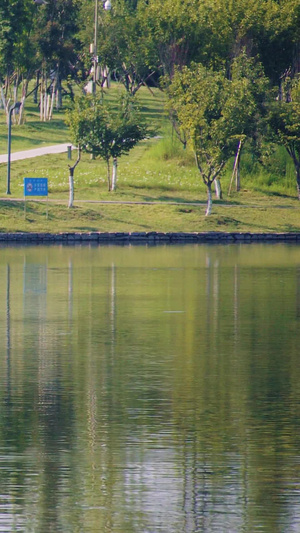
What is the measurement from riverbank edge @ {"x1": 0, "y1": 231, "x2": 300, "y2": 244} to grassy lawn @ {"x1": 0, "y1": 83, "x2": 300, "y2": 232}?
1075 mm

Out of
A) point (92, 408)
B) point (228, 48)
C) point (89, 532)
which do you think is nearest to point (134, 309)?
point (92, 408)

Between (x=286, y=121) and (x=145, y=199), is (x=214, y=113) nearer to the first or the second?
(x=286, y=121)

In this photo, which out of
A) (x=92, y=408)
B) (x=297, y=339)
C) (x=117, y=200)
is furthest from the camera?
(x=117, y=200)

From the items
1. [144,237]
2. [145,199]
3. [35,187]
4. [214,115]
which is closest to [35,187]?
[35,187]

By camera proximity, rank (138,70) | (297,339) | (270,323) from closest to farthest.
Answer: (297,339) → (270,323) → (138,70)

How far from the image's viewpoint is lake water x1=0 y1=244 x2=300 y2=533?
8805mm

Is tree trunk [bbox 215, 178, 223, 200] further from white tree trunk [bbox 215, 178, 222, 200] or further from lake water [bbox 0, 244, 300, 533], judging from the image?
lake water [bbox 0, 244, 300, 533]

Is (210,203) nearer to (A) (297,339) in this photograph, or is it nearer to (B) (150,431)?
(A) (297,339)

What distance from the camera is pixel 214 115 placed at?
161ft

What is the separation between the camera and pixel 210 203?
1891 inches

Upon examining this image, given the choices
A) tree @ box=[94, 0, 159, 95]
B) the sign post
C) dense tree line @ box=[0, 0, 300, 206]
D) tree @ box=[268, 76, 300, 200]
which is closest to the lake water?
the sign post

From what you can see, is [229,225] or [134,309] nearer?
[134,309]

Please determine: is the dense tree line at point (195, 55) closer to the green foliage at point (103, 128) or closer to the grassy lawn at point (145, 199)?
the grassy lawn at point (145, 199)

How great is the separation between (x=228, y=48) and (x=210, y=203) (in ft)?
60.1
